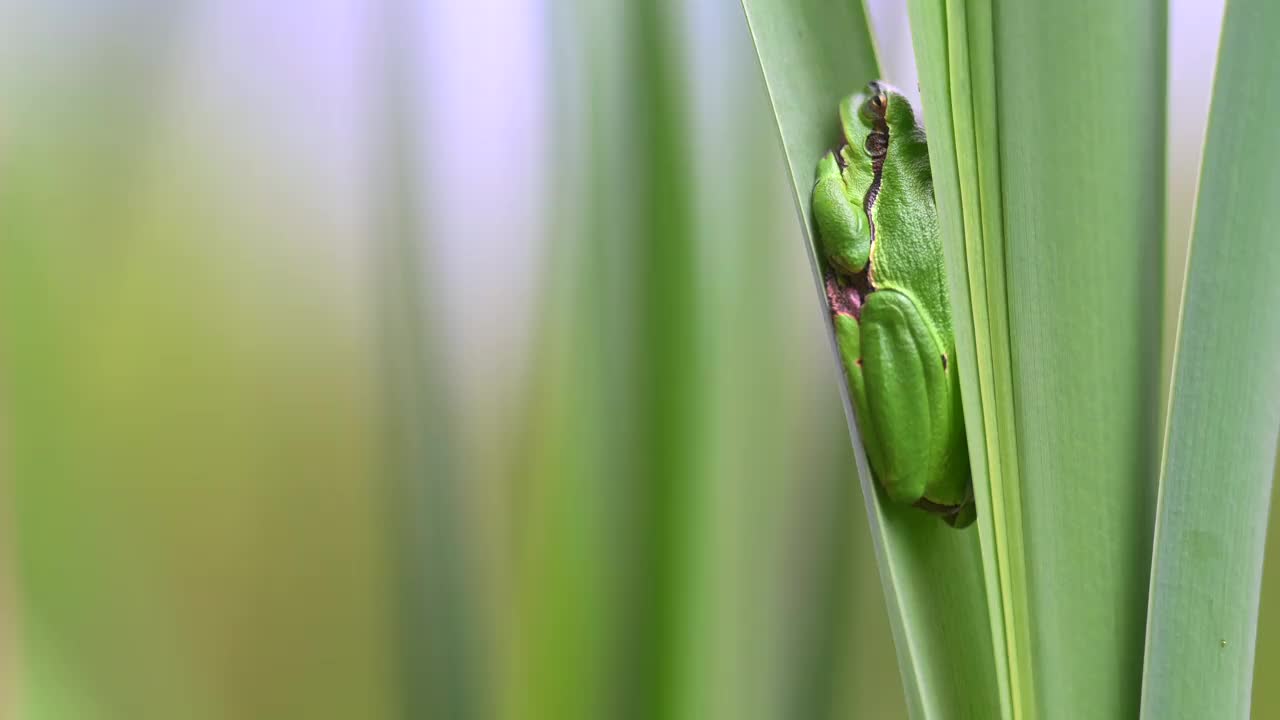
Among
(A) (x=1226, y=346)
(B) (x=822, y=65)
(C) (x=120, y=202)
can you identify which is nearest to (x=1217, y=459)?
(A) (x=1226, y=346)

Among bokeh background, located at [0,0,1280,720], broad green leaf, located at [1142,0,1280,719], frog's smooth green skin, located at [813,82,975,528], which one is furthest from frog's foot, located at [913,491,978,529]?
bokeh background, located at [0,0,1280,720]

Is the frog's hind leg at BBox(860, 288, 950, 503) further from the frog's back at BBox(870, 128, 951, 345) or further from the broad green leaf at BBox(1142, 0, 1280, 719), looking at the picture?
the broad green leaf at BBox(1142, 0, 1280, 719)

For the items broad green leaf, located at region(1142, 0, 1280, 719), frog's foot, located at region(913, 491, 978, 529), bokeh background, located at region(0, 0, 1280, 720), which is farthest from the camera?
bokeh background, located at region(0, 0, 1280, 720)

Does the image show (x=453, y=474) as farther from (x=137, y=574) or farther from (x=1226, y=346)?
(x=1226, y=346)

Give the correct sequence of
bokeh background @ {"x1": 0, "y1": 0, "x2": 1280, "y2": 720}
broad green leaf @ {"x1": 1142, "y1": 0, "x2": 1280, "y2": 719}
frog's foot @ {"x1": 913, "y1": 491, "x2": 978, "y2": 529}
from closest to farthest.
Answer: broad green leaf @ {"x1": 1142, "y1": 0, "x2": 1280, "y2": 719}
frog's foot @ {"x1": 913, "y1": 491, "x2": 978, "y2": 529}
bokeh background @ {"x1": 0, "y1": 0, "x2": 1280, "y2": 720}

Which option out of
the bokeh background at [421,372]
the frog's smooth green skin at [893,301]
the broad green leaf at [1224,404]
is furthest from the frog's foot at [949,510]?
the bokeh background at [421,372]

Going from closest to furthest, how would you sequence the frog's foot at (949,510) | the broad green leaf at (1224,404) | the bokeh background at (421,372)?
the broad green leaf at (1224,404) → the frog's foot at (949,510) → the bokeh background at (421,372)

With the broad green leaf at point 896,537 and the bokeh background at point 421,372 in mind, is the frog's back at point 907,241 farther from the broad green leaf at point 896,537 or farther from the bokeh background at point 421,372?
the bokeh background at point 421,372

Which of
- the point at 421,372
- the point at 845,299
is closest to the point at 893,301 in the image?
the point at 845,299
